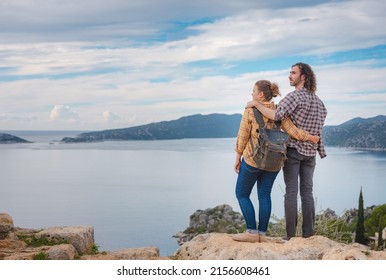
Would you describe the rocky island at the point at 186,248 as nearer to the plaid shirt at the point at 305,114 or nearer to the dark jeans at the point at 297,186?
the dark jeans at the point at 297,186

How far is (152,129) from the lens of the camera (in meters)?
67.6

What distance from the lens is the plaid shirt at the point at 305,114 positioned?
16.0 ft

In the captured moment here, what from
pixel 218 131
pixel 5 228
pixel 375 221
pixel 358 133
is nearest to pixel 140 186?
pixel 218 131

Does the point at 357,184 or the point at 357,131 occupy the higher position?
the point at 357,131

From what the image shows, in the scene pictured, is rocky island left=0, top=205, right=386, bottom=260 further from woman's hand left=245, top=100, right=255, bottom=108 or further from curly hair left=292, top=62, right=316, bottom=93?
curly hair left=292, top=62, right=316, bottom=93

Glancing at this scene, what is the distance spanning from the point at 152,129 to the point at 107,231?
1241 inches

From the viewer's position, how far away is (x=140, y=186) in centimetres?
5672

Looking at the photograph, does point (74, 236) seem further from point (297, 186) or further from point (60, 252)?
point (297, 186)

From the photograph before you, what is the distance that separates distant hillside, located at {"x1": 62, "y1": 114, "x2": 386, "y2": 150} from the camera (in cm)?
4067

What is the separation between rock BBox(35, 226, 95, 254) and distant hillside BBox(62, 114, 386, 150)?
30837 millimetres

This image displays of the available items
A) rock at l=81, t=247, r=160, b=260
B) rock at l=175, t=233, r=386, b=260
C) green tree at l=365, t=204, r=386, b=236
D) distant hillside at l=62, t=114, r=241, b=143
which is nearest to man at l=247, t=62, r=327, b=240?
rock at l=175, t=233, r=386, b=260

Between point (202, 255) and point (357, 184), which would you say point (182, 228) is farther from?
point (202, 255)

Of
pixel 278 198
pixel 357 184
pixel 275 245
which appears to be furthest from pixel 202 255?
pixel 357 184
